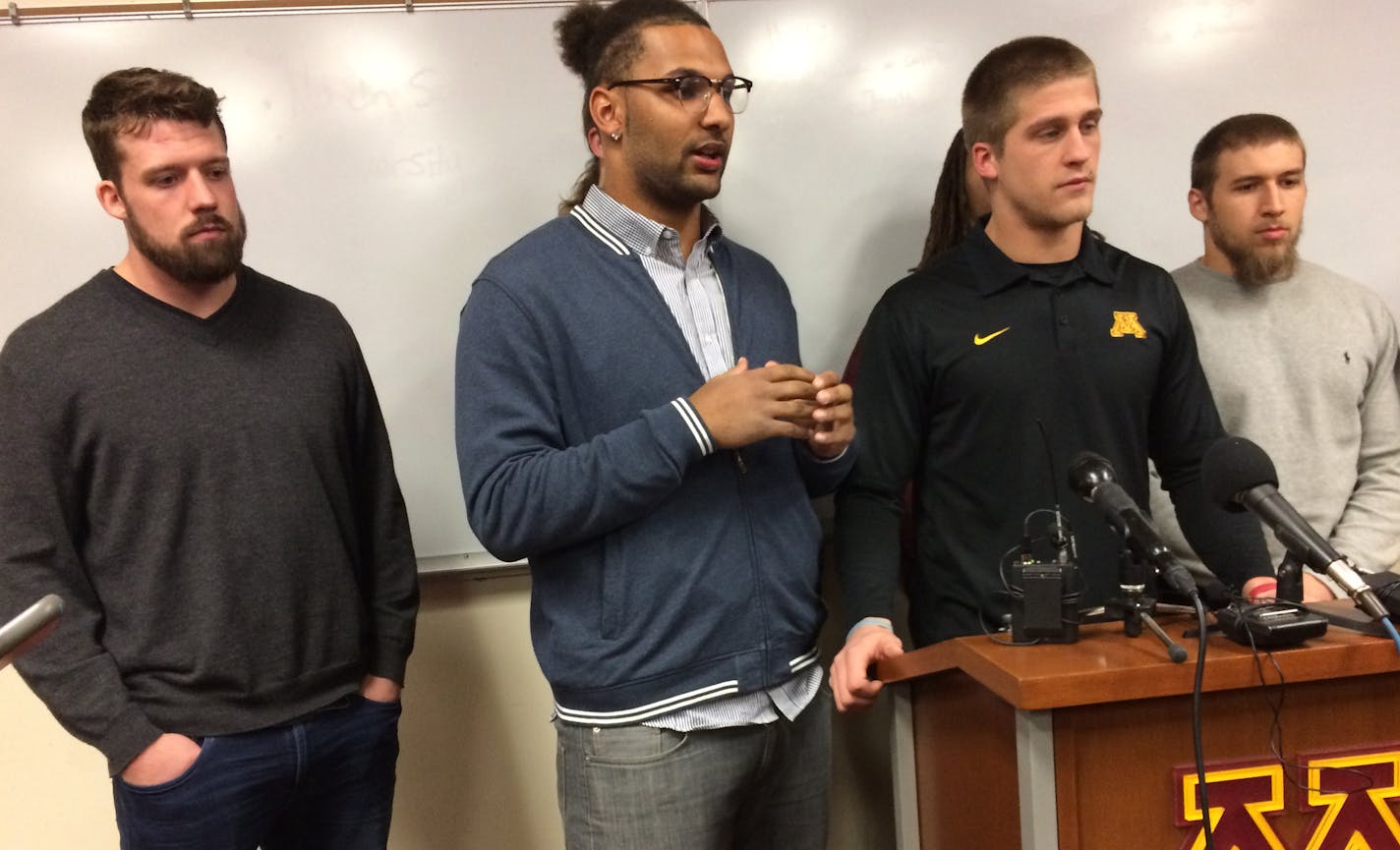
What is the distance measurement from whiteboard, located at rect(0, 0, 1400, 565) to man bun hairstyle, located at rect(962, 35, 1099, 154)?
51 cm

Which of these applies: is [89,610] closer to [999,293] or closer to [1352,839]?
[999,293]

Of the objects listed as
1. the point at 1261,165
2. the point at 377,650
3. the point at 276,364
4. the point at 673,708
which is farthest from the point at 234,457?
the point at 1261,165

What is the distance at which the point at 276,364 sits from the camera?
66.9 inches

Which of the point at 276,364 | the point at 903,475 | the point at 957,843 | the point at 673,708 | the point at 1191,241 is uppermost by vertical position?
the point at 1191,241

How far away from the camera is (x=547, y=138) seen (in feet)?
7.54

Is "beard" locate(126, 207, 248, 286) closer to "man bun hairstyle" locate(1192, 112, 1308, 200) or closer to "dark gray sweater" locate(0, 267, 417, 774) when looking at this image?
"dark gray sweater" locate(0, 267, 417, 774)

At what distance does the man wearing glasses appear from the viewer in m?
1.50

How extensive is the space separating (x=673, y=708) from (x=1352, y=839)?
89 cm

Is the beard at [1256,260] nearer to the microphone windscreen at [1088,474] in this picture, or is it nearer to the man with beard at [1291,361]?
the man with beard at [1291,361]

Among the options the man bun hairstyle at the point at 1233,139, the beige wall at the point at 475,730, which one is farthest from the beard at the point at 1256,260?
the beige wall at the point at 475,730

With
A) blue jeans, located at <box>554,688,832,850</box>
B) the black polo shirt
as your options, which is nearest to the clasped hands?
the black polo shirt

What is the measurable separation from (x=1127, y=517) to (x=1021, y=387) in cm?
61

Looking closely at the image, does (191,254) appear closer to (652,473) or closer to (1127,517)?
(652,473)

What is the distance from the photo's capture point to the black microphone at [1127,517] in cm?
113
